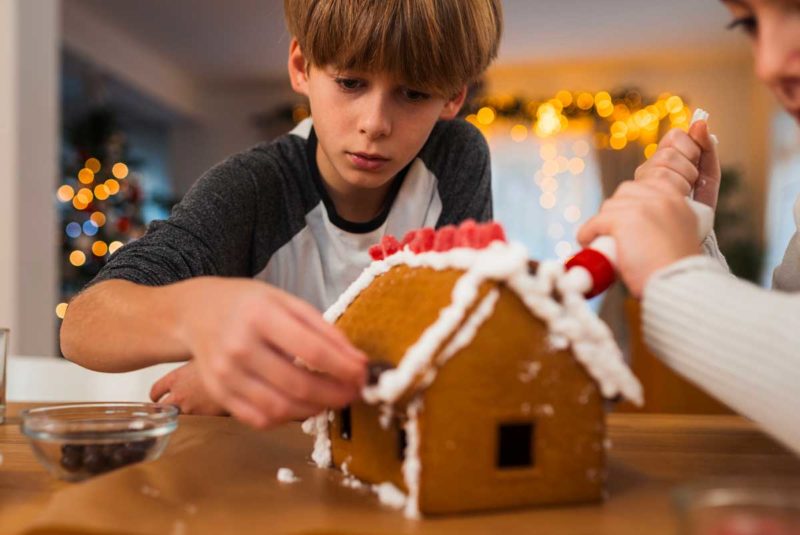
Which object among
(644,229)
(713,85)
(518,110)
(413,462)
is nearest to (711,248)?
(644,229)

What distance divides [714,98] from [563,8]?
2056 millimetres

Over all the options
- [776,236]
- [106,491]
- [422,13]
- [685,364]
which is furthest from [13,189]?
[776,236]

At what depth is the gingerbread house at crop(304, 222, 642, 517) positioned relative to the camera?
0.61 metres

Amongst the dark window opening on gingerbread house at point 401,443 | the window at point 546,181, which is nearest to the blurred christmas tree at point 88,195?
the window at point 546,181

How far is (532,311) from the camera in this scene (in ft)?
2.06

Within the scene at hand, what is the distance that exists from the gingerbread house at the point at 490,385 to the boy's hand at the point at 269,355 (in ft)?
0.14

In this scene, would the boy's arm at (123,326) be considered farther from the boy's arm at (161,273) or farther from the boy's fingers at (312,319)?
the boy's fingers at (312,319)

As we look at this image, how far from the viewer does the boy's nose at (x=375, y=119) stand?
41.8 inches

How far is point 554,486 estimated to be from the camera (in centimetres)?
64

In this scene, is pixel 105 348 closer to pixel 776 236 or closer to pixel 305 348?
pixel 305 348

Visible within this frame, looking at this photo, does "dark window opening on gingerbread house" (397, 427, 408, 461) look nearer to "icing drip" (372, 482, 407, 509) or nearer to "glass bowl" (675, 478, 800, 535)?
"icing drip" (372, 482, 407, 509)

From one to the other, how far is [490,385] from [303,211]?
792 millimetres

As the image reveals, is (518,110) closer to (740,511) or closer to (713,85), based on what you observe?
(713,85)

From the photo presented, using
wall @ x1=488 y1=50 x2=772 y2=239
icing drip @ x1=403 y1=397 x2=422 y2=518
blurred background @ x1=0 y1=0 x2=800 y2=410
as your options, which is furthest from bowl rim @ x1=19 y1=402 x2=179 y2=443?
wall @ x1=488 y1=50 x2=772 y2=239
